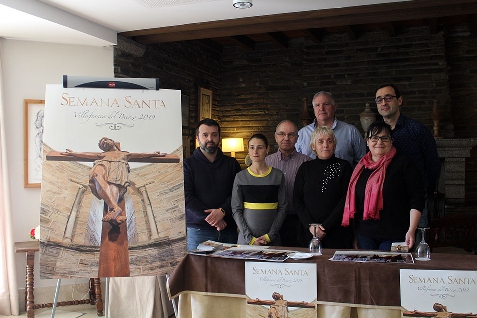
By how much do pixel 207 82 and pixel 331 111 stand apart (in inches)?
137

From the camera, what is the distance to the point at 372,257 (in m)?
2.42

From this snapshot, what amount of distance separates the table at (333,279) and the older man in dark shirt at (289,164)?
58 centimetres

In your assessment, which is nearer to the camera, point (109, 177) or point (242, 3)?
point (109, 177)

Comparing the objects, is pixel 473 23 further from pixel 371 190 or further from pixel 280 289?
pixel 280 289

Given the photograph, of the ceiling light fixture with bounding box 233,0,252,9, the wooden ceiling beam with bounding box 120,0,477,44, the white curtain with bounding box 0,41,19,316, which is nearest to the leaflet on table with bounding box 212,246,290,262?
the ceiling light fixture with bounding box 233,0,252,9

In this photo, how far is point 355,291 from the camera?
234 cm

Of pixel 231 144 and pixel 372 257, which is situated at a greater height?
pixel 231 144

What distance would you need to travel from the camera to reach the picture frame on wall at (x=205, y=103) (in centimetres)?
633

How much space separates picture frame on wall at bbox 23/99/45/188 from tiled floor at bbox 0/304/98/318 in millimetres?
1083

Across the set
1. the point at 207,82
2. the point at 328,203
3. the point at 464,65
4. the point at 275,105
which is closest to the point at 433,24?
the point at 464,65

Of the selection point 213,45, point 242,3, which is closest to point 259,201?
point 242,3

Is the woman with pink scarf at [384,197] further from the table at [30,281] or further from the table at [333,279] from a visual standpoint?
the table at [30,281]

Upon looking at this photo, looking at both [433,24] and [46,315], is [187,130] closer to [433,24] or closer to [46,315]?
[46,315]

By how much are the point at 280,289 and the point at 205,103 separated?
170 inches
